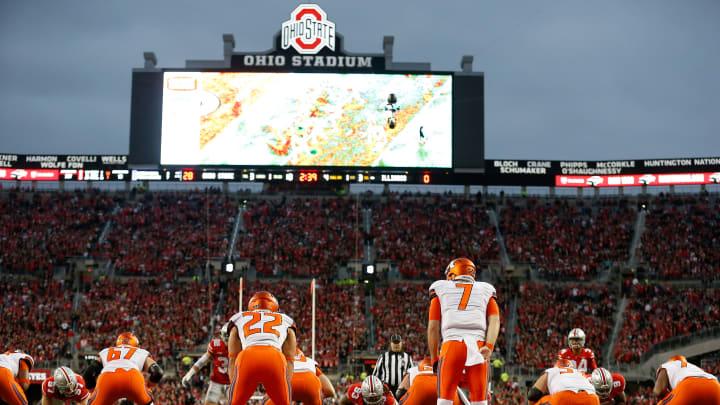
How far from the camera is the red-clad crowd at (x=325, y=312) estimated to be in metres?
33.1

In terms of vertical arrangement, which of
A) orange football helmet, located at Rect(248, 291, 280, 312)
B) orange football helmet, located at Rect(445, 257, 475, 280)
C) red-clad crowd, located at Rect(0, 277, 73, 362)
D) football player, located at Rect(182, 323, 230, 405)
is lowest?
red-clad crowd, located at Rect(0, 277, 73, 362)

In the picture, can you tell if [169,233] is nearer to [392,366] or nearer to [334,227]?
[334,227]

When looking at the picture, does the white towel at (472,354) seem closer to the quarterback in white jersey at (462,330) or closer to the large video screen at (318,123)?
the quarterback in white jersey at (462,330)

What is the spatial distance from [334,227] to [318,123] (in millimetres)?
6986

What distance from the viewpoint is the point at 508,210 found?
48875 mm

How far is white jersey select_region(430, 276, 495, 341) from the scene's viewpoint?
8.84m

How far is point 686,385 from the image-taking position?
395 inches

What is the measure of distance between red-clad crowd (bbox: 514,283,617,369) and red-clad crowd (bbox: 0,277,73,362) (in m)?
21.6

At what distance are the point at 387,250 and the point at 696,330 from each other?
17.4 m

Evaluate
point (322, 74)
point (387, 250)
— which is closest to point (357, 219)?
point (387, 250)

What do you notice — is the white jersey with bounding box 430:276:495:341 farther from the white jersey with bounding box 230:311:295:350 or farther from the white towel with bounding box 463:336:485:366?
the white jersey with bounding box 230:311:295:350

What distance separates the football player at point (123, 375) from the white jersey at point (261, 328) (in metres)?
2.32

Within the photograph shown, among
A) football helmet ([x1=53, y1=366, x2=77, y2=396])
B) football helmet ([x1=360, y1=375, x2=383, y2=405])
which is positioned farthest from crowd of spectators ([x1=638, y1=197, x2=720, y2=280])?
football helmet ([x1=53, y1=366, x2=77, y2=396])

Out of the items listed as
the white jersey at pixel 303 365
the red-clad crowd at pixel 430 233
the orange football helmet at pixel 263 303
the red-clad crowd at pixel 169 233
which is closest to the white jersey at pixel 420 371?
the white jersey at pixel 303 365
